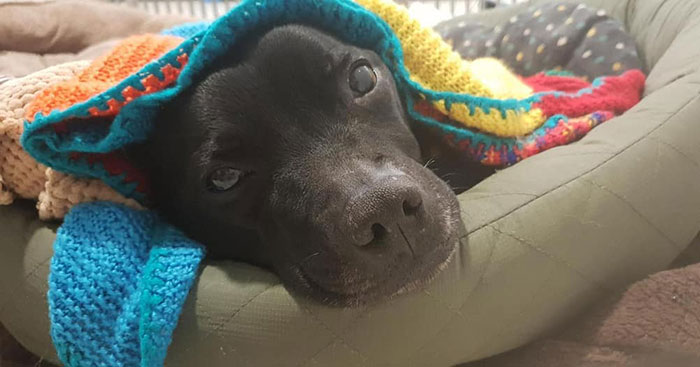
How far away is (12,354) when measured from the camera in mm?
1275

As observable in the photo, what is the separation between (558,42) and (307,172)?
1208 mm

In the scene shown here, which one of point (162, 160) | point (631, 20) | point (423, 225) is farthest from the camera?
point (631, 20)

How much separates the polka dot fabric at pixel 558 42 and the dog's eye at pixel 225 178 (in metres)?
1.16

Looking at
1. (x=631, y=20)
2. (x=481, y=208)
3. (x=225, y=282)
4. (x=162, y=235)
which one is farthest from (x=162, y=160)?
(x=631, y=20)

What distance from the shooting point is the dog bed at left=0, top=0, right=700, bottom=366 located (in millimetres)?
955

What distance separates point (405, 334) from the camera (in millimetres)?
960

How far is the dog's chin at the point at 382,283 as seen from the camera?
942 mm

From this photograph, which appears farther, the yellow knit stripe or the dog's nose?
the yellow knit stripe

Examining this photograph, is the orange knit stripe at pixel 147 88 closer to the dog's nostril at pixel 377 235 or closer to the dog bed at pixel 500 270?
the dog bed at pixel 500 270

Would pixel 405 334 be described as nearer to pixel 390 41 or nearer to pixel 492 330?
pixel 492 330

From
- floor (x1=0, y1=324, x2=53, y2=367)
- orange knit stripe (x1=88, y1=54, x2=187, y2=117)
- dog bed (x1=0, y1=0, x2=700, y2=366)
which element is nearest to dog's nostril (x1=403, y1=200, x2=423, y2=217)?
dog bed (x1=0, y1=0, x2=700, y2=366)

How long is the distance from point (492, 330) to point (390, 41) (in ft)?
2.02

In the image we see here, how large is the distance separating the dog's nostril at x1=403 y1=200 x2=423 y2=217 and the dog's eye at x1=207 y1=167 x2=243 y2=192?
0.34 meters

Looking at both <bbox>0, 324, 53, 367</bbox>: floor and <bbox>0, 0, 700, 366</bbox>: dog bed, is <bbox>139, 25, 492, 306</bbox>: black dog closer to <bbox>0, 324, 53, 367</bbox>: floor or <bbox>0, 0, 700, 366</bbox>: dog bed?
<bbox>0, 0, 700, 366</bbox>: dog bed
